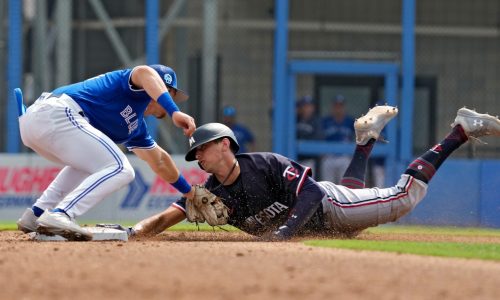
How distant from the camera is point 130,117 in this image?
26.1ft

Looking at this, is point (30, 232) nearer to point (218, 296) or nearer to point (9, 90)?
point (218, 296)

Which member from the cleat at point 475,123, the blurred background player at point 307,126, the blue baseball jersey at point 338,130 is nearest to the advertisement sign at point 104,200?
the blurred background player at point 307,126

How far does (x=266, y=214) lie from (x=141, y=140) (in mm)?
1186

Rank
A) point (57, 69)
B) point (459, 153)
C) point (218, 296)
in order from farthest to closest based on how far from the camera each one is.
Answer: point (459, 153) < point (57, 69) < point (218, 296)

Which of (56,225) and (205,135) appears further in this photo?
(205,135)

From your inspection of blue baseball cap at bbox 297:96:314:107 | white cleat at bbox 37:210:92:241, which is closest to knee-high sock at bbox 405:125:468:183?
white cleat at bbox 37:210:92:241

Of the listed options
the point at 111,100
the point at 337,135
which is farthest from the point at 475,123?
the point at 337,135

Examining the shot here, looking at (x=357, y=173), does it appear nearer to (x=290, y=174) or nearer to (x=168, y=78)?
(x=290, y=174)

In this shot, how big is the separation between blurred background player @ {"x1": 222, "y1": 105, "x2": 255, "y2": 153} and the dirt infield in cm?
865

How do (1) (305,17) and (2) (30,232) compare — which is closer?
(2) (30,232)

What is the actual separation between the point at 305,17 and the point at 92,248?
39.0 ft

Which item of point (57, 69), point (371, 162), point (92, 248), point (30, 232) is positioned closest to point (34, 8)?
point (57, 69)

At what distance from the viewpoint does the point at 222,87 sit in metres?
17.6

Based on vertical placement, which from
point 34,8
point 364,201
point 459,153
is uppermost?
point 34,8
